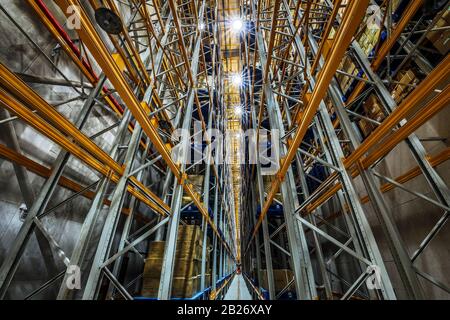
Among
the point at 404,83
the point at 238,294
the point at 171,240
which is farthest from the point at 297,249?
the point at 238,294

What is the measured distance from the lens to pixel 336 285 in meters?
6.07

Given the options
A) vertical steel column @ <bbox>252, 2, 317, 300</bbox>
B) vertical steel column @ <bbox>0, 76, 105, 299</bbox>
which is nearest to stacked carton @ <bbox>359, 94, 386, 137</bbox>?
vertical steel column @ <bbox>252, 2, 317, 300</bbox>

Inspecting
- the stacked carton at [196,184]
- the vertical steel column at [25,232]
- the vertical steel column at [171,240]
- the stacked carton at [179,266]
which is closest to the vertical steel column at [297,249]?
the vertical steel column at [171,240]

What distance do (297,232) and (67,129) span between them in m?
3.47

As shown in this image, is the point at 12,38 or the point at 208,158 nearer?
the point at 12,38

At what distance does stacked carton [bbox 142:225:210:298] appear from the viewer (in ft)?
13.7

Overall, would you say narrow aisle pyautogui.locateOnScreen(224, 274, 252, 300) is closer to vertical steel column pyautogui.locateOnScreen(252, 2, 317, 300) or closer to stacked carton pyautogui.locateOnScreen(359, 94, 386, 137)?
vertical steel column pyautogui.locateOnScreen(252, 2, 317, 300)
